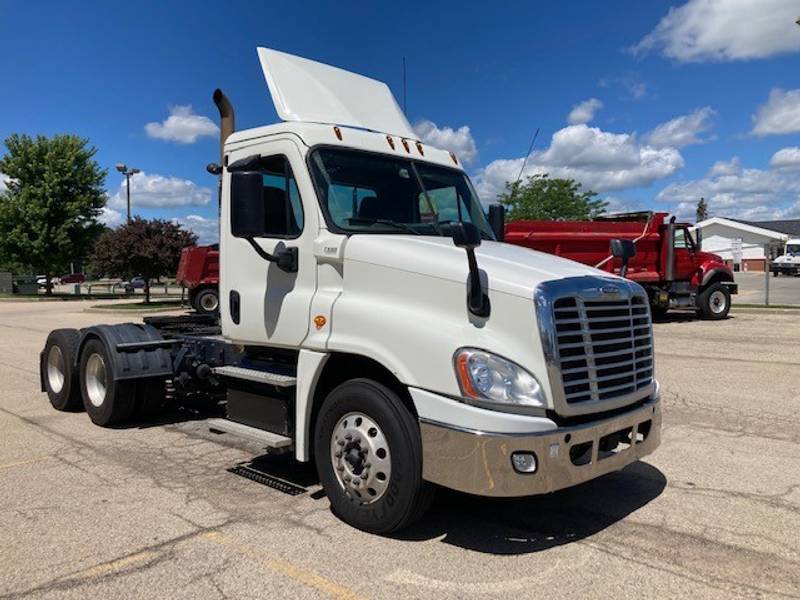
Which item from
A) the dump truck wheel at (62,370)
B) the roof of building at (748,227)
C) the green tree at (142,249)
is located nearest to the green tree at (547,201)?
the green tree at (142,249)

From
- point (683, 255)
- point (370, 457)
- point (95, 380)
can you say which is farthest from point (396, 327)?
point (683, 255)

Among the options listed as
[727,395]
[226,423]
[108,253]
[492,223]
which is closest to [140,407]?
[226,423]

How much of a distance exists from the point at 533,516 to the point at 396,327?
1.69 m

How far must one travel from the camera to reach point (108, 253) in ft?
101

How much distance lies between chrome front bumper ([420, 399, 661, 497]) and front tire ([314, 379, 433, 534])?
151 millimetres

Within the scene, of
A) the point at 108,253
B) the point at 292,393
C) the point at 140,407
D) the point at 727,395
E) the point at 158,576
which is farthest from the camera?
the point at 108,253

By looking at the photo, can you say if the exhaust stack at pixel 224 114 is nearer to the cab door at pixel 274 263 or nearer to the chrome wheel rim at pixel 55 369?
the cab door at pixel 274 263


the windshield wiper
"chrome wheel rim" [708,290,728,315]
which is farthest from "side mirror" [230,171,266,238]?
"chrome wheel rim" [708,290,728,315]

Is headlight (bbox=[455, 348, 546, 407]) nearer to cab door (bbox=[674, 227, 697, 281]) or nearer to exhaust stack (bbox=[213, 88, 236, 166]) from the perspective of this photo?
exhaust stack (bbox=[213, 88, 236, 166])

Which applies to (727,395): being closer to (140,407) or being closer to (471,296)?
(471,296)

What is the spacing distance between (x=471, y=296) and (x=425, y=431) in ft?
2.65

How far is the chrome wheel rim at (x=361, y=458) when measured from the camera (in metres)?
4.01

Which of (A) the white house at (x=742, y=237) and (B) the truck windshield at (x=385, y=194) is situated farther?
(A) the white house at (x=742, y=237)

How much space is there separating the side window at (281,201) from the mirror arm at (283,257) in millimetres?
142
